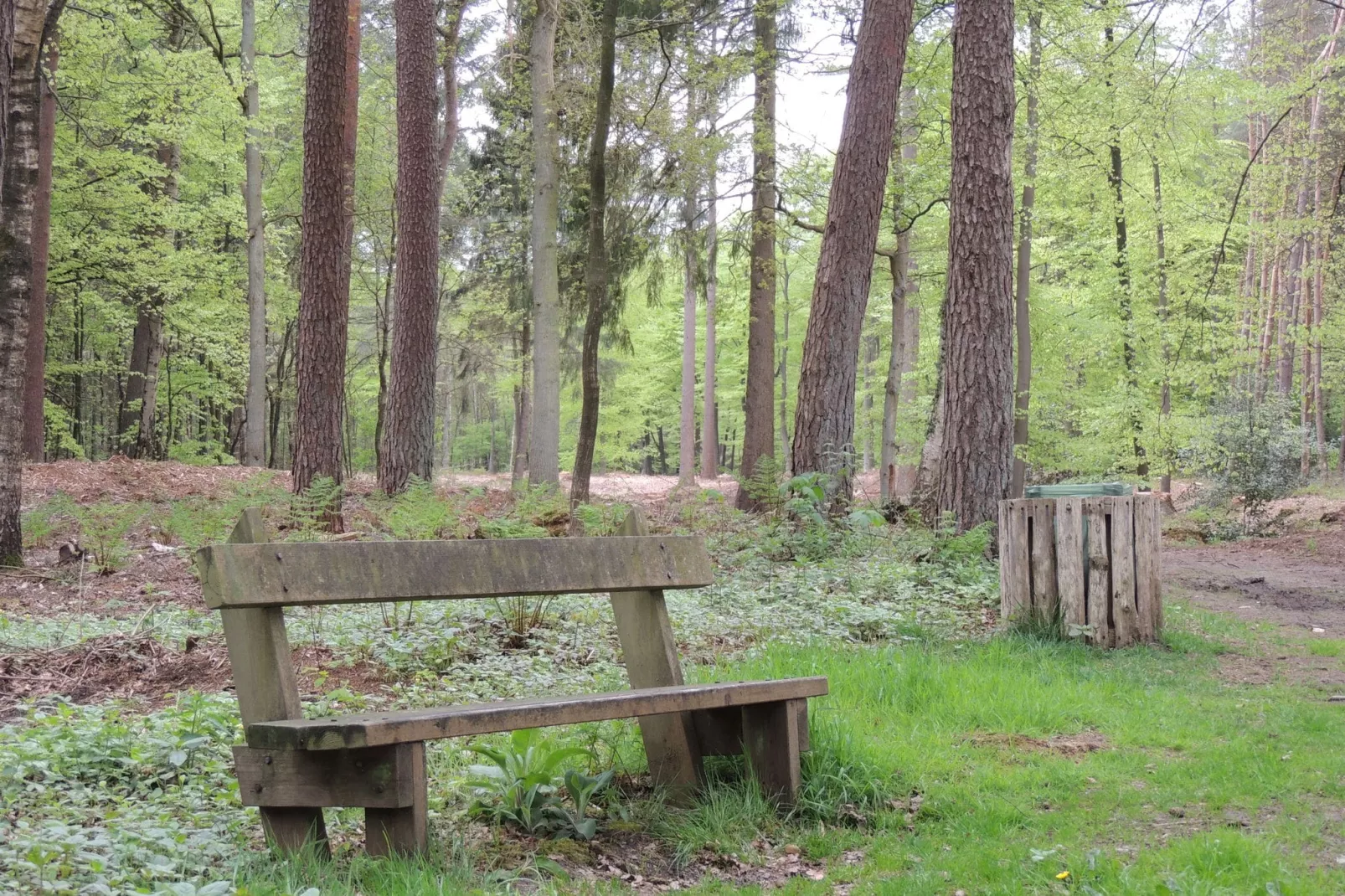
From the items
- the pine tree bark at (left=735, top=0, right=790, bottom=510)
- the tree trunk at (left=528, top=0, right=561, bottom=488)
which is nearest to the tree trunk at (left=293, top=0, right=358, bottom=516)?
the tree trunk at (left=528, top=0, right=561, bottom=488)

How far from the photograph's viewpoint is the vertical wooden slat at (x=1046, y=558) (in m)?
7.00

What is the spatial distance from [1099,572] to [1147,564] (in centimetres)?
37

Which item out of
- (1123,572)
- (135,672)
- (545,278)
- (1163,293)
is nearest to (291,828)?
(135,672)

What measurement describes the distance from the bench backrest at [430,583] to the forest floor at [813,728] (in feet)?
1.31

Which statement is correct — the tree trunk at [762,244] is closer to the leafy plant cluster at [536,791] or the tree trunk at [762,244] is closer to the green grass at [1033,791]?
the green grass at [1033,791]

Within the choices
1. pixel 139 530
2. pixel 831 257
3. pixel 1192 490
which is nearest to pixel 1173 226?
pixel 1192 490

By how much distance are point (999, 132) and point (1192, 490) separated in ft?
41.5

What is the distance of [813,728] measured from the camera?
4.22 metres

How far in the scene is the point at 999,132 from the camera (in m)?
9.47

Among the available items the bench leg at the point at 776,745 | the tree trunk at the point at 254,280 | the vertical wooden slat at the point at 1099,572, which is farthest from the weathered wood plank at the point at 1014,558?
the tree trunk at the point at 254,280

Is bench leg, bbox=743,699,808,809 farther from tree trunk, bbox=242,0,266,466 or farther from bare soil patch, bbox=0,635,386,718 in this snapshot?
tree trunk, bbox=242,0,266,466

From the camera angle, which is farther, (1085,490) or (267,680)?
(1085,490)

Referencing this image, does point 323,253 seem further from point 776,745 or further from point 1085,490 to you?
point 776,745

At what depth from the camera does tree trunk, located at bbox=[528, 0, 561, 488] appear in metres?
15.4
